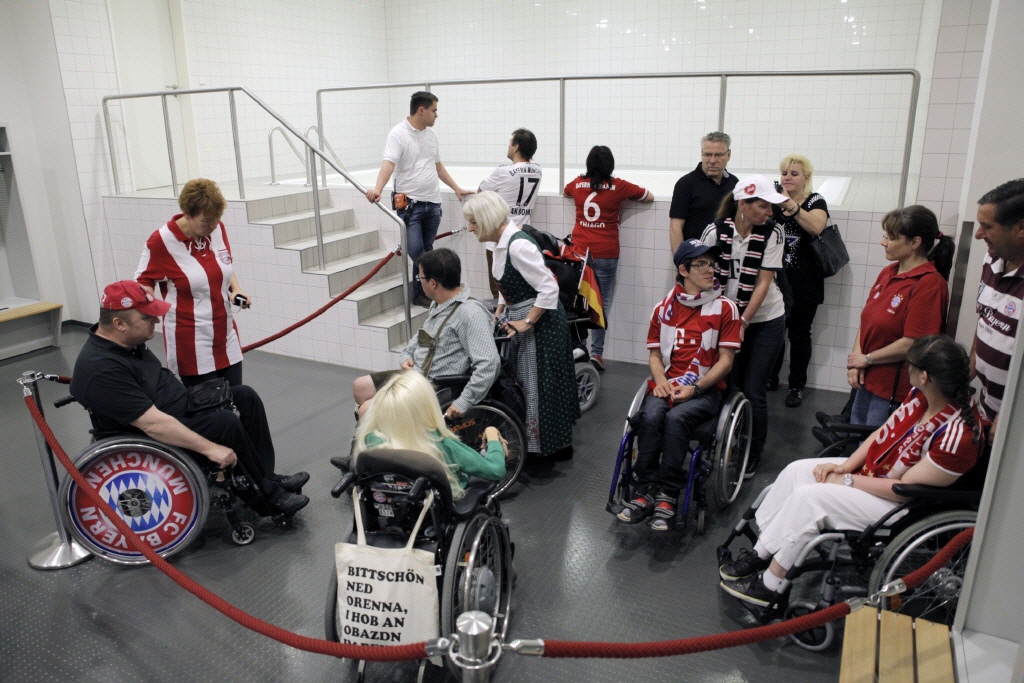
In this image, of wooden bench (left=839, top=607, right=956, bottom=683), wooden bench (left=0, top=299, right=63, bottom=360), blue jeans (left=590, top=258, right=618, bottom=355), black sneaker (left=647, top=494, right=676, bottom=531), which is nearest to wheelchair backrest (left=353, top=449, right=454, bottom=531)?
black sneaker (left=647, top=494, right=676, bottom=531)

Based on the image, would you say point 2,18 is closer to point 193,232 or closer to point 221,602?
point 193,232

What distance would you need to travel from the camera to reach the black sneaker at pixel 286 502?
3021 mm

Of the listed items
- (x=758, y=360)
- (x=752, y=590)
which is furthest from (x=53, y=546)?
(x=758, y=360)

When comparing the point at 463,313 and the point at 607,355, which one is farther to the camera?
the point at 607,355

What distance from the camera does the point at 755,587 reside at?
2.39m

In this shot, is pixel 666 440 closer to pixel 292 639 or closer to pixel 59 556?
pixel 292 639

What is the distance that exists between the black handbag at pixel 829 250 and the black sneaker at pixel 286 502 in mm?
3025

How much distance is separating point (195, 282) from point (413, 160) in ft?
6.60

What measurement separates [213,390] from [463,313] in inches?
42.2

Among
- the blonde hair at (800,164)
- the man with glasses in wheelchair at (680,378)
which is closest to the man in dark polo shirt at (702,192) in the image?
the blonde hair at (800,164)

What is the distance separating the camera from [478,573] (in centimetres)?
215

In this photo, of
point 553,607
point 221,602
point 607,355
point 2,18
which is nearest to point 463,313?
point 553,607

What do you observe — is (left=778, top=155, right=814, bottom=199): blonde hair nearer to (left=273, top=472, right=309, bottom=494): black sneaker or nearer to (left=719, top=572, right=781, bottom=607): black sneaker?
(left=719, top=572, right=781, bottom=607): black sneaker

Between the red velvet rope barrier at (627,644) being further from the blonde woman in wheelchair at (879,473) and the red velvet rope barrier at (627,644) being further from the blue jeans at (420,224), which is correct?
the blue jeans at (420,224)
